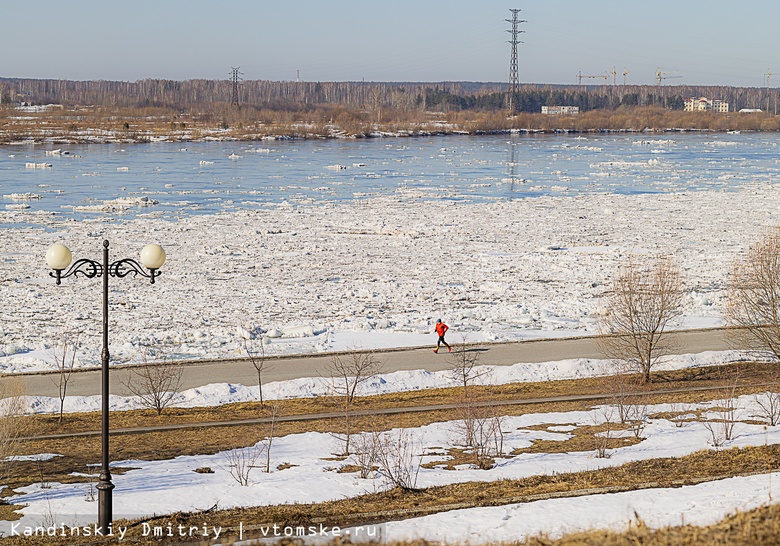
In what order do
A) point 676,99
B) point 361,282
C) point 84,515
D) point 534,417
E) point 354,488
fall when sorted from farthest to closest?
point 676,99, point 361,282, point 534,417, point 354,488, point 84,515

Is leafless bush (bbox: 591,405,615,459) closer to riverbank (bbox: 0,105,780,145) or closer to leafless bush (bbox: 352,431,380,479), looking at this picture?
leafless bush (bbox: 352,431,380,479)

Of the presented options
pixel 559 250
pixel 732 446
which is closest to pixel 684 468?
pixel 732 446

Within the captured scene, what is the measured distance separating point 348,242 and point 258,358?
15.6 meters

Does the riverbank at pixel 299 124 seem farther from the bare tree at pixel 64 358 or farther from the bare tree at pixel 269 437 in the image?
the bare tree at pixel 269 437

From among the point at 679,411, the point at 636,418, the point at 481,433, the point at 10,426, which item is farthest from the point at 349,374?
the point at 10,426

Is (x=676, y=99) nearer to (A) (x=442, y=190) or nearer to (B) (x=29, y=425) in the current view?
(A) (x=442, y=190)

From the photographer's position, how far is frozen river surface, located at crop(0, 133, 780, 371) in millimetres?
22000

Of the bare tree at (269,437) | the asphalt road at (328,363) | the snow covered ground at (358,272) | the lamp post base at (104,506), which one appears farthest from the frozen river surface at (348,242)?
the lamp post base at (104,506)

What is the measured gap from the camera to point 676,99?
177750mm

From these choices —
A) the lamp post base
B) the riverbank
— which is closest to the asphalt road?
the lamp post base

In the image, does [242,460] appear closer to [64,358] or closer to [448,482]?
[448,482]

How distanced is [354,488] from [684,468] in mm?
3970

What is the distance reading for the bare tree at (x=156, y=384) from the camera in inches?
633

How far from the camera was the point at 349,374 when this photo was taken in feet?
57.9
